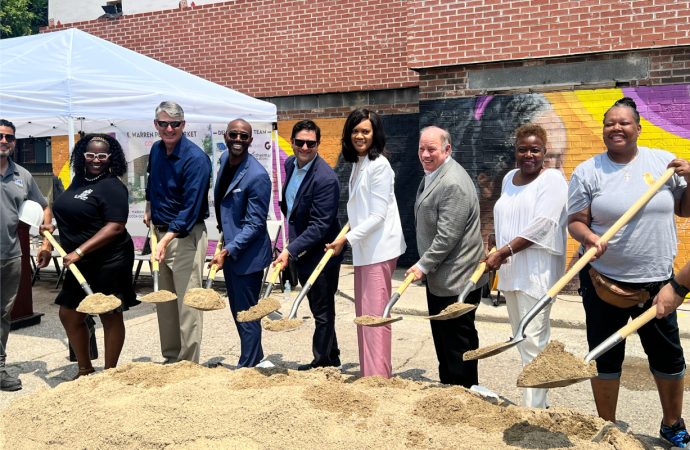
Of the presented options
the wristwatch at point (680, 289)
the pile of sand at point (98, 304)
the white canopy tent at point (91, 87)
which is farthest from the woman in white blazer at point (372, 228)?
the white canopy tent at point (91, 87)

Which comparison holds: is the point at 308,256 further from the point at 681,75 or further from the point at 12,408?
the point at 681,75

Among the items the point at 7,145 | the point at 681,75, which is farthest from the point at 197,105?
the point at 681,75

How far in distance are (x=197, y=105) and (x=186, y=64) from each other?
16.0 feet

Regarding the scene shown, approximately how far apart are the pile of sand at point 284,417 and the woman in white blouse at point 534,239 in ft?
1.92

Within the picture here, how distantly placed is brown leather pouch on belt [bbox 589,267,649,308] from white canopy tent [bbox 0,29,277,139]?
569 cm

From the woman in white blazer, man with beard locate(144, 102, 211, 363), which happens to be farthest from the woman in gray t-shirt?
man with beard locate(144, 102, 211, 363)

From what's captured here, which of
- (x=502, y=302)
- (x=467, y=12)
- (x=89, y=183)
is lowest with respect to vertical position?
(x=502, y=302)

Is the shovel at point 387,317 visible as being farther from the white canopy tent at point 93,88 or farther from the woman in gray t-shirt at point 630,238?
the white canopy tent at point 93,88

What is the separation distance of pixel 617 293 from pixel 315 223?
224cm

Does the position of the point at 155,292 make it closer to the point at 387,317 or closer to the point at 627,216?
the point at 387,317

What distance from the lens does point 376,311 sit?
4523 millimetres

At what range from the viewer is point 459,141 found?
929cm

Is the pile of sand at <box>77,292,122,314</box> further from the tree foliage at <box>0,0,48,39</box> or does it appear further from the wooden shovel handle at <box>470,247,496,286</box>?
the tree foliage at <box>0,0,48,39</box>

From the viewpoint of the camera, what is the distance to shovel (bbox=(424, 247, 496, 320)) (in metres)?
3.81
